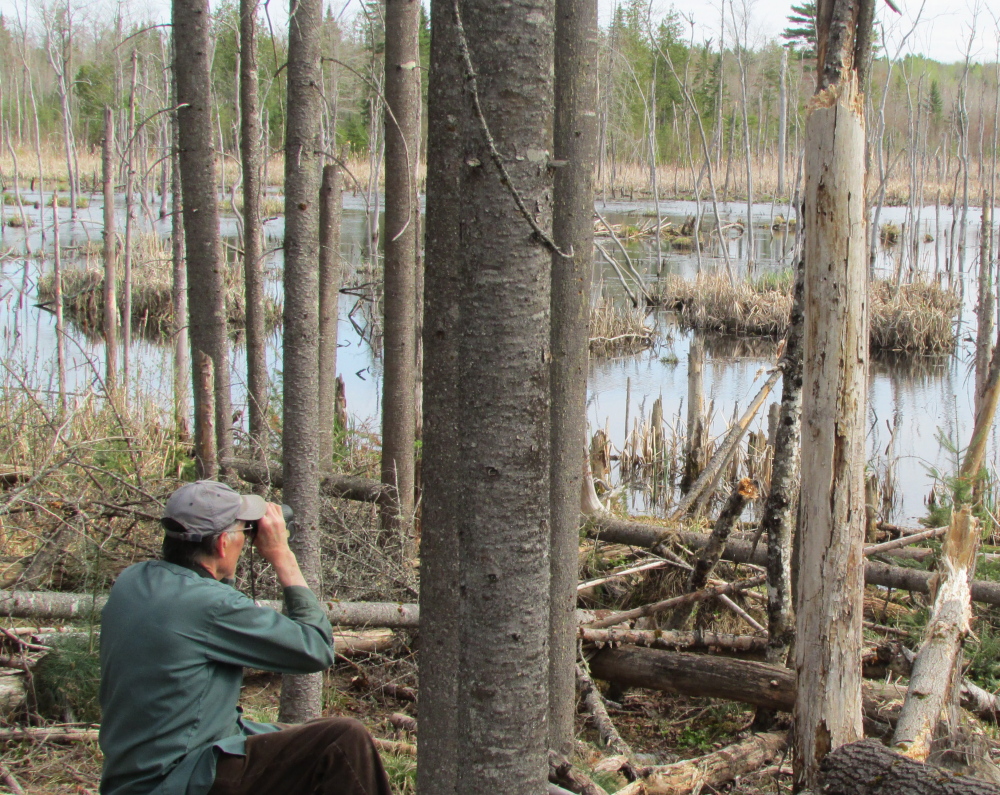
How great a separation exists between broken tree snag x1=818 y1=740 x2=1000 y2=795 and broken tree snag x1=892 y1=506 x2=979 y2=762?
0.45 metres

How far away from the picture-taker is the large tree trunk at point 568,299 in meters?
3.91

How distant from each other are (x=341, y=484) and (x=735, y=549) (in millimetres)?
2643

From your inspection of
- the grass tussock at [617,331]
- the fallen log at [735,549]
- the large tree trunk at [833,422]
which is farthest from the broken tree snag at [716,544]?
the grass tussock at [617,331]

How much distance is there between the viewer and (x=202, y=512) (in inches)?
105

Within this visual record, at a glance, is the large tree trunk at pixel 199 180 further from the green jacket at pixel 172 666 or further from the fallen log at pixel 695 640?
the green jacket at pixel 172 666

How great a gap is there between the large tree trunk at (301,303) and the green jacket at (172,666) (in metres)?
1.15

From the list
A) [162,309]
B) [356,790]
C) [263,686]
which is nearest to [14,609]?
[263,686]

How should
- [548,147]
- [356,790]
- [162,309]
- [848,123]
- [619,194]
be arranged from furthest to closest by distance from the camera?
[619,194]
[162,309]
[848,123]
[356,790]
[548,147]

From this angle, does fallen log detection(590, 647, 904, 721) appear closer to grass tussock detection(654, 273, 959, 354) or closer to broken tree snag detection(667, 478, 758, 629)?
broken tree snag detection(667, 478, 758, 629)

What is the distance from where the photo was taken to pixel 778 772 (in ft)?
13.9

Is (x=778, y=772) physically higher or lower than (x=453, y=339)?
lower

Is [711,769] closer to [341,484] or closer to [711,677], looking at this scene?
[711,677]

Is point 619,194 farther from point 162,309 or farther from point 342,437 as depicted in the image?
point 342,437

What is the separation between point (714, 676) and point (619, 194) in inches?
1445
